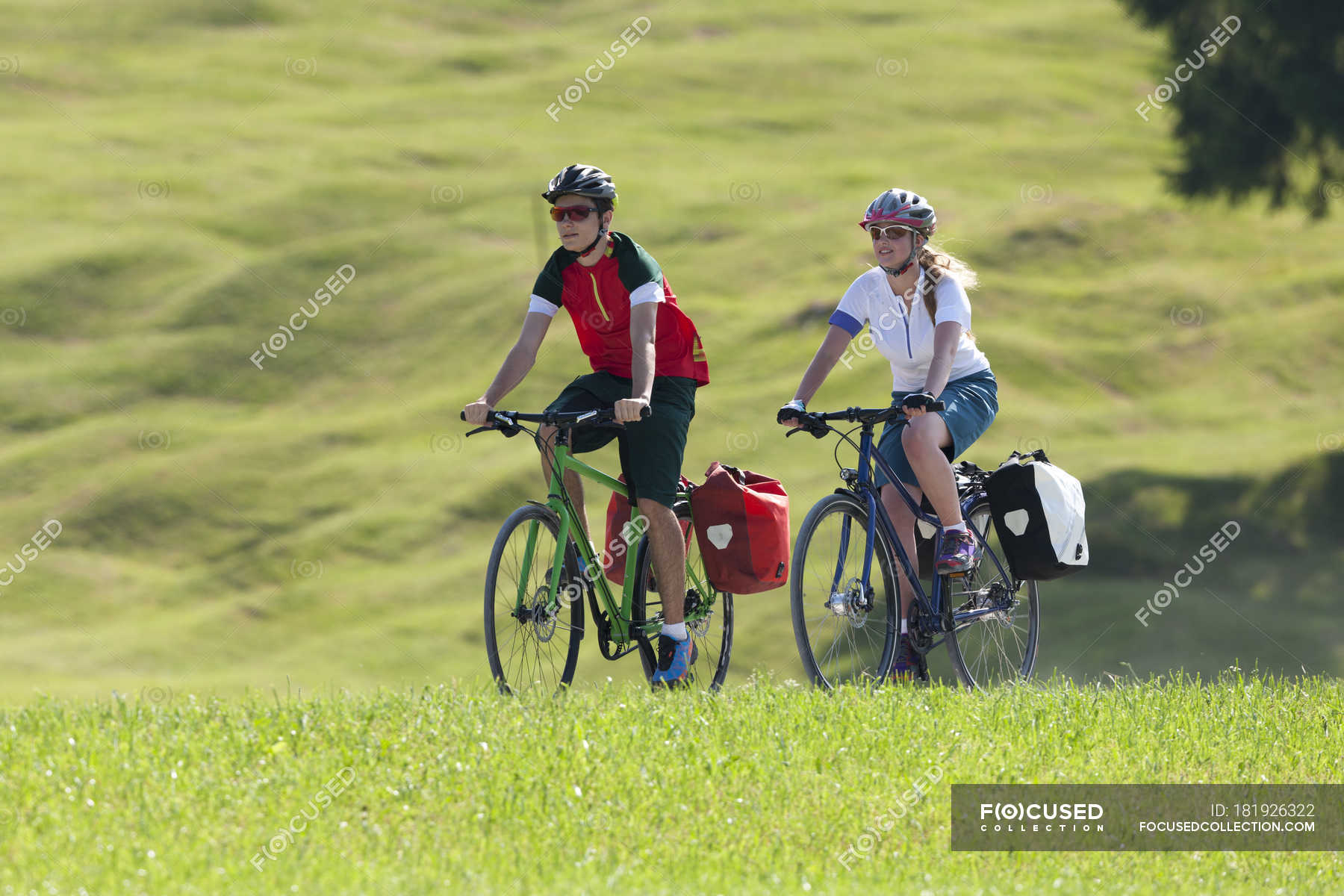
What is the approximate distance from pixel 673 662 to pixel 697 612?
55 cm

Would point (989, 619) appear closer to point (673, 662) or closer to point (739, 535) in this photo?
point (739, 535)

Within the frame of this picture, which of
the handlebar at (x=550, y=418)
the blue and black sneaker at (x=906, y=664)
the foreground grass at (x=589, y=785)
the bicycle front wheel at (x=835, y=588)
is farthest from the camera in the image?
the blue and black sneaker at (x=906, y=664)

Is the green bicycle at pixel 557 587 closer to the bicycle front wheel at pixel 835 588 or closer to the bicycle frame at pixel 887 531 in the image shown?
the bicycle front wheel at pixel 835 588

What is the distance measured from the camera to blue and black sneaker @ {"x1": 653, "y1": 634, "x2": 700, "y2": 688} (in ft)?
26.0

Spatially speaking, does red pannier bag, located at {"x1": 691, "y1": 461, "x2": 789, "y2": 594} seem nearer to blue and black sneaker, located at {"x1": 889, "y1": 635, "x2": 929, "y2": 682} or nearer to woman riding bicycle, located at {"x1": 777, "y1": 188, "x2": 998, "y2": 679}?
woman riding bicycle, located at {"x1": 777, "y1": 188, "x2": 998, "y2": 679}

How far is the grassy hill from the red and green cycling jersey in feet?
49.9

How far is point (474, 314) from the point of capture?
133 ft

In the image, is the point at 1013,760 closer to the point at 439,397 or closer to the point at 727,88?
the point at 439,397

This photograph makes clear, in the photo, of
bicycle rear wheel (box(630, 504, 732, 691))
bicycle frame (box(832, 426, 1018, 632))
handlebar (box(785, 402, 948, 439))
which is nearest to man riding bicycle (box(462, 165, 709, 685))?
bicycle rear wheel (box(630, 504, 732, 691))

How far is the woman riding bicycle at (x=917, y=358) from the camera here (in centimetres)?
802

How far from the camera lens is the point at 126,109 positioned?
57.3m

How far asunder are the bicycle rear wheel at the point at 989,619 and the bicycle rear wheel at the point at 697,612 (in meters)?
1.30

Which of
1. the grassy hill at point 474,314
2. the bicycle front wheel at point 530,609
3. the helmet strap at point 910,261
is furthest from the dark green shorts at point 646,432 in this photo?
the grassy hill at point 474,314

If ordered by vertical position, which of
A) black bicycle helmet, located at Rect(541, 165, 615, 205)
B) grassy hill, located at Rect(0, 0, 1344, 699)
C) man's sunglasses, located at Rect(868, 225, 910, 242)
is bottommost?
grassy hill, located at Rect(0, 0, 1344, 699)
